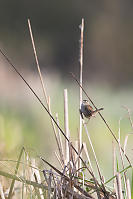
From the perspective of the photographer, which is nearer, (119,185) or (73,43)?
(119,185)

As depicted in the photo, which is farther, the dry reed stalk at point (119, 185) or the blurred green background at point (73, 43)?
the blurred green background at point (73, 43)

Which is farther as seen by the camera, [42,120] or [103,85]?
[103,85]

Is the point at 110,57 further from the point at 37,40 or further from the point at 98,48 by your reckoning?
the point at 37,40

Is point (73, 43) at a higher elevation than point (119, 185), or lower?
higher

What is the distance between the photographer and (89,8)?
15.3ft

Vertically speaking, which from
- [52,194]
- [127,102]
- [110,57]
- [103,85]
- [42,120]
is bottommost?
[52,194]

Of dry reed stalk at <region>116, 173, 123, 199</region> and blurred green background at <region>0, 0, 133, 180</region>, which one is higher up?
blurred green background at <region>0, 0, 133, 180</region>

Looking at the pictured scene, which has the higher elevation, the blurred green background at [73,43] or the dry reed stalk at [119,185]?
the blurred green background at [73,43]

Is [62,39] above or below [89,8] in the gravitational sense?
below

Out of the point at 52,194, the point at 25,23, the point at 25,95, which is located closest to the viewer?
the point at 52,194

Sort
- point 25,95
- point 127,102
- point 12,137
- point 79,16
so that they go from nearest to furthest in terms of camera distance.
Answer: point 12,137
point 25,95
point 127,102
point 79,16

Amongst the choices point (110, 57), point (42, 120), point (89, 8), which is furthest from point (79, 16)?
point (42, 120)

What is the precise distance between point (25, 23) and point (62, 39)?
470 mm

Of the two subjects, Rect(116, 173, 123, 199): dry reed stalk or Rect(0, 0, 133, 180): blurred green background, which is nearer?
Rect(116, 173, 123, 199): dry reed stalk
